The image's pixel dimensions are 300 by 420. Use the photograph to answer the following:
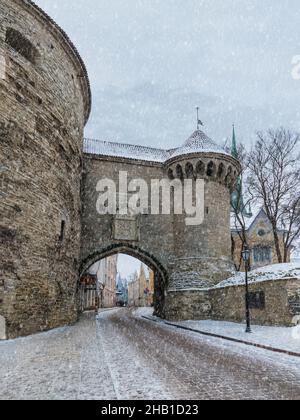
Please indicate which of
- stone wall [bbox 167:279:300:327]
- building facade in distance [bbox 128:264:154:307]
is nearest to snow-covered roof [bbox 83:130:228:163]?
stone wall [bbox 167:279:300:327]

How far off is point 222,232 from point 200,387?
17.1 metres

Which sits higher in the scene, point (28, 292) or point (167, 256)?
point (167, 256)

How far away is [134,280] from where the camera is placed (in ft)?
276

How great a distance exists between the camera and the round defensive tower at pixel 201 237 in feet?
67.9

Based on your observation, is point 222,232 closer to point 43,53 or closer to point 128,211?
point 128,211

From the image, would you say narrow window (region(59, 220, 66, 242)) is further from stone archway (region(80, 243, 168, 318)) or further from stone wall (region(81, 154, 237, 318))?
stone archway (region(80, 243, 168, 318))

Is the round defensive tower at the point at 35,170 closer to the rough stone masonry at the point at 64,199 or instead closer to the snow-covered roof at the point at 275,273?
the rough stone masonry at the point at 64,199

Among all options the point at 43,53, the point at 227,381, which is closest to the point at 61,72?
the point at 43,53

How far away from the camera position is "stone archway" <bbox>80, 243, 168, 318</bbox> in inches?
813

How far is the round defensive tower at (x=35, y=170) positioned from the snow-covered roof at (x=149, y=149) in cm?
521

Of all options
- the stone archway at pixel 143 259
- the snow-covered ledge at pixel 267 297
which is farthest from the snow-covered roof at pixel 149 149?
the snow-covered ledge at pixel 267 297

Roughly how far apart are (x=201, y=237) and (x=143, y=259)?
3.85 m

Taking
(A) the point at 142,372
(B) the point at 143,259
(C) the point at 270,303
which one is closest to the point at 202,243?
(B) the point at 143,259

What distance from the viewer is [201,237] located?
70.4ft
